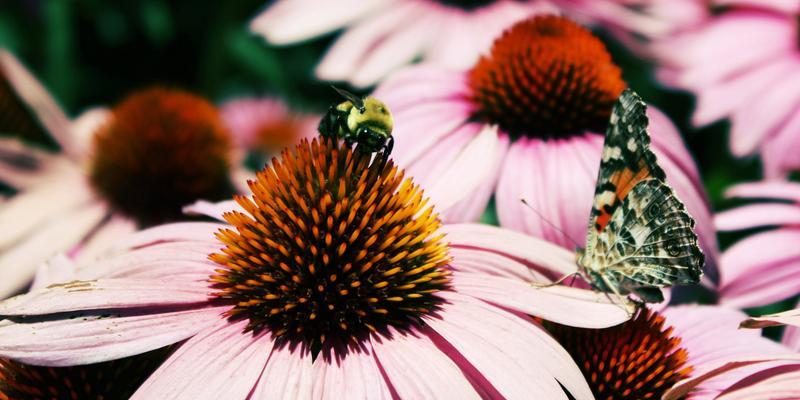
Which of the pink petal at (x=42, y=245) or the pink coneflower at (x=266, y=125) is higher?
the pink coneflower at (x=266, y=125)

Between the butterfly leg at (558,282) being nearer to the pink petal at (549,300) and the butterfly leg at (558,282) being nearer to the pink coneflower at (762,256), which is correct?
the pink petal at (549,300)

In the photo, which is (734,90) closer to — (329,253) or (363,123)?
(363,123)

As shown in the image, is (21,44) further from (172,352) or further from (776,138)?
(776,138)

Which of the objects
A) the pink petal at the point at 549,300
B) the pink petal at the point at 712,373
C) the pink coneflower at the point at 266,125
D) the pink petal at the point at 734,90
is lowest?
the pink petal at the point at 712,373

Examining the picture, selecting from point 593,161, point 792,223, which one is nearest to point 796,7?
point 792,223

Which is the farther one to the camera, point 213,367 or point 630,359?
point 630,359

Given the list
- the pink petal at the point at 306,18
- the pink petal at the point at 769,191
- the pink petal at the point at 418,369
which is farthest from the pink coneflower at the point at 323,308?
the pink petal at the point at 306,18

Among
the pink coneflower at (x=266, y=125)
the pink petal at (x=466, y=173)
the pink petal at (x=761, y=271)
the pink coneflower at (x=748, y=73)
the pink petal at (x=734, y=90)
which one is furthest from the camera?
the pink coneflower at (x=266, y=125)

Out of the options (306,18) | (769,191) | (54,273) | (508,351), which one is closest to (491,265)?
(508,351)
